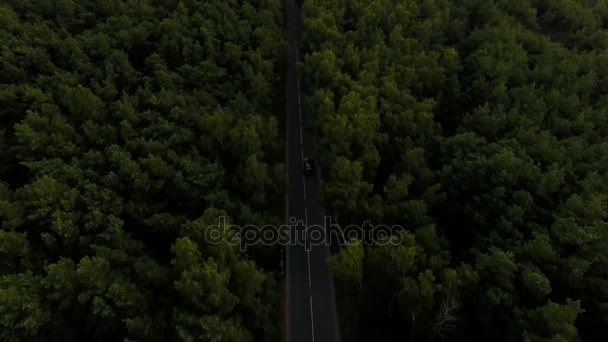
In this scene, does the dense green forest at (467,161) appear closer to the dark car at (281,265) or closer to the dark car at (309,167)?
the dark car at (309,167)

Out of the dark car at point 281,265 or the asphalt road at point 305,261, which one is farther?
the dark car at point 281,265

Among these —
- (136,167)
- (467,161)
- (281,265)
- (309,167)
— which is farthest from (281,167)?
(467,161)

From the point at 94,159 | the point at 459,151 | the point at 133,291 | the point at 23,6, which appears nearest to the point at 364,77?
the point at 459,151

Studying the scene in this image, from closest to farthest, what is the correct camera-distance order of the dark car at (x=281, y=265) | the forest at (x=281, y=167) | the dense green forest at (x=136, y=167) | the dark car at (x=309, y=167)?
1. the dense green forest at (x=136, y=167)
2. the forest at (x=281, y=167)
3. the dark car at (x=281, y=265)
4. the dark car at (x=309, y=167)

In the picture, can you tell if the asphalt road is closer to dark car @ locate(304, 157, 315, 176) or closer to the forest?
dark car @ locate(304, 157, 315, 176)

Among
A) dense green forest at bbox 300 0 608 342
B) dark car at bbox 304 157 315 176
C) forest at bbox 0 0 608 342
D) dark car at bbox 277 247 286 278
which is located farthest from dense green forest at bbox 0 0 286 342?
dense green forest at bbox 300 0 608 342

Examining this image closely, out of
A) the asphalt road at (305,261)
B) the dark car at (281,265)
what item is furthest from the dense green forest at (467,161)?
the dark car at (281,265)

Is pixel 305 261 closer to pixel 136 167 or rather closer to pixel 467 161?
pixel 136 167
